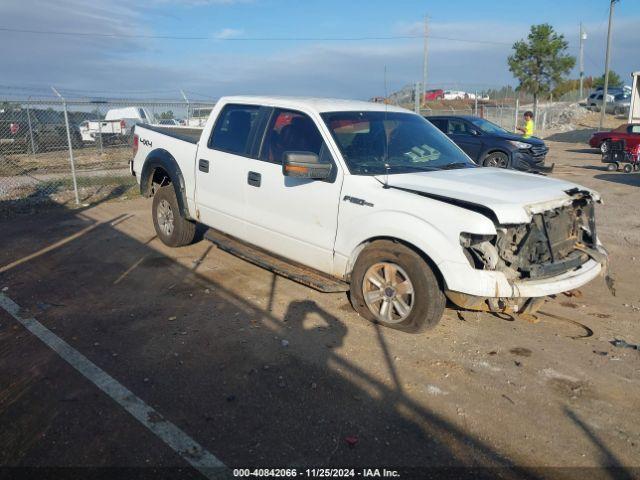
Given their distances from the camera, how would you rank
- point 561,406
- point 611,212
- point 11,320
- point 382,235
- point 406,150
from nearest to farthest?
point 561,406, point 382,235, point 11,320, point 406,150, point 611,212

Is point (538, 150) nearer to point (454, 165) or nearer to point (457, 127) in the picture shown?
point (457, 127)

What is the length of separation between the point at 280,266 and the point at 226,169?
134cm

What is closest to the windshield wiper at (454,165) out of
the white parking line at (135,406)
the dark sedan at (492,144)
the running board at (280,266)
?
the running board at (280,266)

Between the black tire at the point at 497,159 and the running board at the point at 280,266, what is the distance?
33.5 ft

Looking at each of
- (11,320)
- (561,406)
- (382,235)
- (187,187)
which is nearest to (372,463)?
(561,406)

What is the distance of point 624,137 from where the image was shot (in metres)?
17.9

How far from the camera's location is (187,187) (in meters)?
6.48

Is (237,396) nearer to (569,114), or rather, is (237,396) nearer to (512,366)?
(512,366)

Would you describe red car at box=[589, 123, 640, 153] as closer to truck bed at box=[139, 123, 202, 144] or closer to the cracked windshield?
the cracked windshield

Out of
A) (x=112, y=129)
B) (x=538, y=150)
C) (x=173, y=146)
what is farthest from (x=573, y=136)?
(x=173, y=146)

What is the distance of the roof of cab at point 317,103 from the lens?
17.4 feet

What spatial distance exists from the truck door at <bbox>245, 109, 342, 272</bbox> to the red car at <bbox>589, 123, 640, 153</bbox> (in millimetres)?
14577

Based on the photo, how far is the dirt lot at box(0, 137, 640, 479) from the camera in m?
3.10

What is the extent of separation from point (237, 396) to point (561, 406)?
7.16 ft
